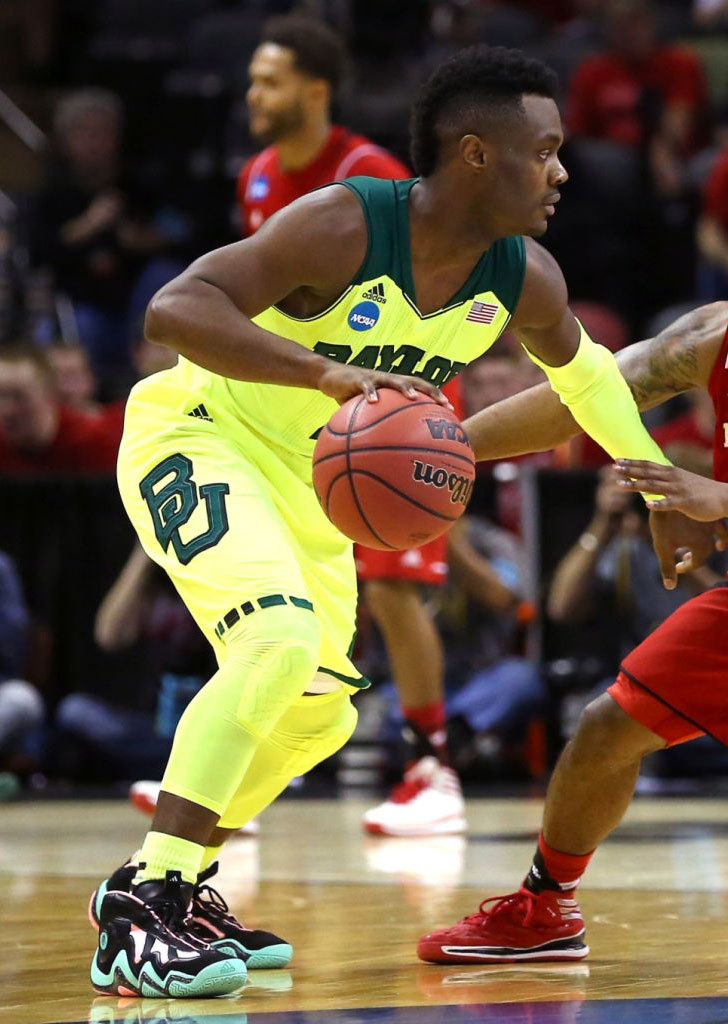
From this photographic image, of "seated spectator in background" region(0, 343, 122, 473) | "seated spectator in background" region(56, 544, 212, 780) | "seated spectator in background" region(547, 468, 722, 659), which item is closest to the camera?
"seated spectator in background" region(547, 468, 722, 659)

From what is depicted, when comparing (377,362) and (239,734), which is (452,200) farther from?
(239,734)

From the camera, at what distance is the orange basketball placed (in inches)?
134

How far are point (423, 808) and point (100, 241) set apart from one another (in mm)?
6119

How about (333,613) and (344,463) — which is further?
(333,613)

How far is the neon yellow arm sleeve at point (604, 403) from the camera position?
4043 mm

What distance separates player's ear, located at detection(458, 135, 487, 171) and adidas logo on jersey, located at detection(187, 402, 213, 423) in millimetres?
791

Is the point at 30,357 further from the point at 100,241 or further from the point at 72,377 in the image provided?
the point at 100,241

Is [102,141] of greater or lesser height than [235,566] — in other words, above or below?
above

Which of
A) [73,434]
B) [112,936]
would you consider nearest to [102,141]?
[73,434]

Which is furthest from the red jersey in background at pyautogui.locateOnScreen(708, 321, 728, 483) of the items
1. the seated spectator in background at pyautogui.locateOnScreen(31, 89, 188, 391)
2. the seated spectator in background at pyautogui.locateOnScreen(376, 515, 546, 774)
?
the seated spectator in background at pyautogui.locateOnScreen(31, 89, 188, 391)

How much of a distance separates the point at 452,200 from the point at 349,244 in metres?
0.30

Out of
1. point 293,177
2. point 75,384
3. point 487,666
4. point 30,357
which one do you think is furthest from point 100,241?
point 293,177

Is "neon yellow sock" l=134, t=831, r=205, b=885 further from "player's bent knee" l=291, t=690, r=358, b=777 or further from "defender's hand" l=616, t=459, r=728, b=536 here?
"defender's hand" l=616, t=459, r=728, b=536

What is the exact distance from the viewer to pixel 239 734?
11.5 ft
